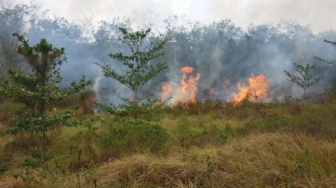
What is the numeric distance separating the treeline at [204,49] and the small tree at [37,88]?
15551 millimetres

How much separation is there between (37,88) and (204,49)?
31.2 meters

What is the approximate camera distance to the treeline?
28547 mm

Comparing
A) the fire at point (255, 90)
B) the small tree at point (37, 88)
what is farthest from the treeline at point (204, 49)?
the small tree at point (37, 88)

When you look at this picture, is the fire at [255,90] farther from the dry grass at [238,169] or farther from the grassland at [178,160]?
the dry grass at [238,169]

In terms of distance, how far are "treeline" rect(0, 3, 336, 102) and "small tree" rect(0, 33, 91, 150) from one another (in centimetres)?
1555

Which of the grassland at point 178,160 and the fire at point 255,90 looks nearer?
the grassland at point 178,160

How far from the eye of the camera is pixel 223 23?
141 feet

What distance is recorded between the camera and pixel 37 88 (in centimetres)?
702

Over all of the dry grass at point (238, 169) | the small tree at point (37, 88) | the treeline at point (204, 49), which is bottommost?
the dry grass at point (238, 169)

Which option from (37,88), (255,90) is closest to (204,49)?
(255,90)

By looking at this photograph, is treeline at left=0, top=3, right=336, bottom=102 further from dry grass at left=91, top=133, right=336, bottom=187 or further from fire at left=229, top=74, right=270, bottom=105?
dry grass at left=91, top=133, right=336, bottom=187

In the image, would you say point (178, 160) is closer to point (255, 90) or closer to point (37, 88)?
point (37, 88)

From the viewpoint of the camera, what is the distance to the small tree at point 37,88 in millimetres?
6727

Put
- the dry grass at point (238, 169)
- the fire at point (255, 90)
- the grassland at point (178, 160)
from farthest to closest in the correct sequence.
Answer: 1. the fire at point (255, 90)
2. the grassland at point (178, 160)
3. the dry grass at point (238, 169)
